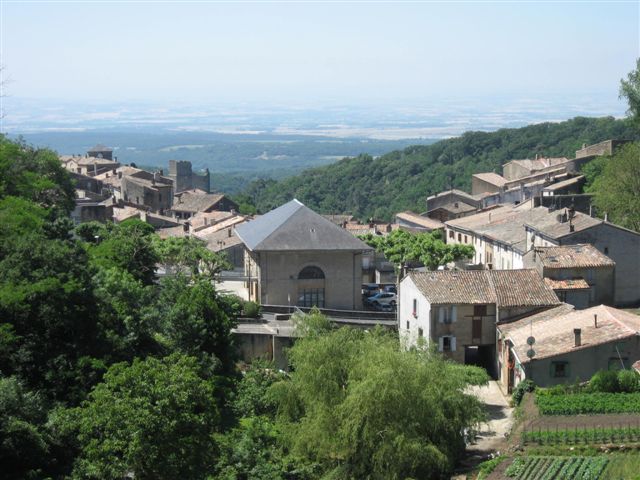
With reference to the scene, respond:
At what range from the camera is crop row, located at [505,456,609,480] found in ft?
86.2

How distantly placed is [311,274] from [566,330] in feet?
51.5

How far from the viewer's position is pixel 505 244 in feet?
178

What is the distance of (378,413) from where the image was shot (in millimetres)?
29547

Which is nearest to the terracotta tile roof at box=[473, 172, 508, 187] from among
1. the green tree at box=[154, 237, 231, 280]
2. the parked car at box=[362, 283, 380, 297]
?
the parked car at box=[362, 283, 380, 297]

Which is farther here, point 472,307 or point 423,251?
point 423,251

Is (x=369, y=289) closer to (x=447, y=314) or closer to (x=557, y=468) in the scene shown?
(x=447, y=314)

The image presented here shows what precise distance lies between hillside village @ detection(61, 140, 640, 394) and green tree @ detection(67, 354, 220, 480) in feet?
38.7

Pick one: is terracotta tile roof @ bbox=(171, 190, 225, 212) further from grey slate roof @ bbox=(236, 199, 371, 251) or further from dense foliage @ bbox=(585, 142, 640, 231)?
dense foliage @ bbox=(585, 142, 640, 231)

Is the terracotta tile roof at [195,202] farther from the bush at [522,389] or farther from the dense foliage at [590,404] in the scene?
the dense foliage at [590,404]

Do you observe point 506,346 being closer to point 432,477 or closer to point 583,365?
point 583,365

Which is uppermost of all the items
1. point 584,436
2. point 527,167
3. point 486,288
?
point 527,167

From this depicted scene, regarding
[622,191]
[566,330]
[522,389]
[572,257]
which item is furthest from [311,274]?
[622,191]

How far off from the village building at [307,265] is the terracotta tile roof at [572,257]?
8848 millimetres

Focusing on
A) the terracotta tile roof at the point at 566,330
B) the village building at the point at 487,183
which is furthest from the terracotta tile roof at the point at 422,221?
the terracotta tile roof at the point at 566,330
